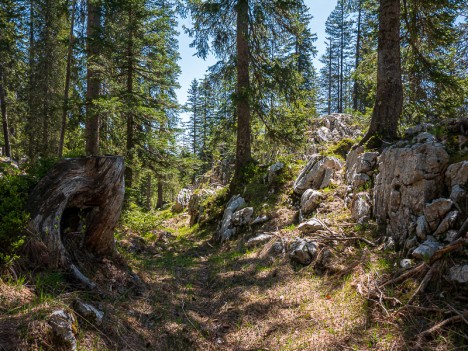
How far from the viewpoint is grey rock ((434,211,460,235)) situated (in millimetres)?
4070

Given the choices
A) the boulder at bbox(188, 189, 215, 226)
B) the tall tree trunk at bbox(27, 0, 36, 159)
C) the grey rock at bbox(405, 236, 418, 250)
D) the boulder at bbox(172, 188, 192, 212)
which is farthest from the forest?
the tall tree trunk at bbox(27, 0, 36, 159)

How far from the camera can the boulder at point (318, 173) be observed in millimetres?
8188

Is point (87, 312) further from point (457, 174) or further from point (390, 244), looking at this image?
point (457, 174)

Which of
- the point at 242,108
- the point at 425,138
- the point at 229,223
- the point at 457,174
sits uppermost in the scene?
A: the point at 242,108

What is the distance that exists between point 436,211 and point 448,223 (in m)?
0.28

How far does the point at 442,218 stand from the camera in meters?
4.27

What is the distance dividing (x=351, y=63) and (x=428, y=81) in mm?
37449

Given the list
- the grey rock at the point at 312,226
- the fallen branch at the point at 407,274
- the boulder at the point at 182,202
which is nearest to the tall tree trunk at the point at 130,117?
the grey rock at the point at 312,226

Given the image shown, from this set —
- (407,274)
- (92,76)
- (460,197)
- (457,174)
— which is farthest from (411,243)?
(92,76)

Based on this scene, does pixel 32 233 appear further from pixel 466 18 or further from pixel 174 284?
pixel 466 18

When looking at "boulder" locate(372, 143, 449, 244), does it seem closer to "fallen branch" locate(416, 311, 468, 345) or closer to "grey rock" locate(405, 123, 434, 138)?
"grey rock" locate(405, 123, 434, 138)

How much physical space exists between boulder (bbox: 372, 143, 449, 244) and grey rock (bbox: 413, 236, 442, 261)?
43cm

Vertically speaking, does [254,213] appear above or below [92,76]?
below

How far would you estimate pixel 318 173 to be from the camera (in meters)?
8.38
